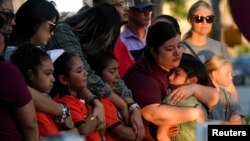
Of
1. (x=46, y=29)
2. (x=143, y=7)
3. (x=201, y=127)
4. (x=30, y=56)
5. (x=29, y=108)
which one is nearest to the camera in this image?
(x=201, y=127)

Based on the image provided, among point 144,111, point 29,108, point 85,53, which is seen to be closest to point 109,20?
point 85,53

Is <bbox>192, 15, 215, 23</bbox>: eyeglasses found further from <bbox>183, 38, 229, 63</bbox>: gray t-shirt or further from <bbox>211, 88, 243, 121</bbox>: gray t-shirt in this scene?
<bbox>211, 88, 243, 121</bbox>: gray t-shirt

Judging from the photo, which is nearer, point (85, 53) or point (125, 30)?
point (85, 53)

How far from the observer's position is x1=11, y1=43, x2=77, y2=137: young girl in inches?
233

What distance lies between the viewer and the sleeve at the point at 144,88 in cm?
707

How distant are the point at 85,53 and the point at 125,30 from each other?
2083mm

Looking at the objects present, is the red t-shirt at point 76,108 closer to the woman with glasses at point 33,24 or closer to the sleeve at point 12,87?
the woman with glasses at point 33,24

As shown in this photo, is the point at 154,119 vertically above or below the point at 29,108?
below

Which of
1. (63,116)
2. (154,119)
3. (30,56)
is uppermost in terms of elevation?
(30,56)

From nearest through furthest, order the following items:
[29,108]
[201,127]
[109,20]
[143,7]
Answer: [201,127]
[29,108]
[109,20]
[143,7]

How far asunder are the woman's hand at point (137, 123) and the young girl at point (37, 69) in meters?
1.10

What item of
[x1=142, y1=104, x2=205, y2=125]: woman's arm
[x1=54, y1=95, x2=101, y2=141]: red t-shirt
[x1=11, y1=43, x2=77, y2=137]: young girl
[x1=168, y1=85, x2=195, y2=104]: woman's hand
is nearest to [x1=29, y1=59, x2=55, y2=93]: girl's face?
[x1=11, y1=43, x2=77, y2=137]: young girl

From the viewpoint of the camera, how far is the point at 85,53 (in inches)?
274

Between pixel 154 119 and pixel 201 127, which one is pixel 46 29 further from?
pixel 201 127
